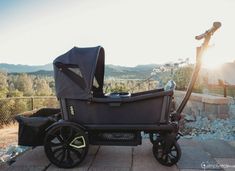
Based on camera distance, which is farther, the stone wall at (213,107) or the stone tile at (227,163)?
the stone wall at (213,107)

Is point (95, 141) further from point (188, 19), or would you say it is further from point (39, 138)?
point (188, 19)

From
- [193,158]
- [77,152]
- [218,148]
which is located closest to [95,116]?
[77,152]

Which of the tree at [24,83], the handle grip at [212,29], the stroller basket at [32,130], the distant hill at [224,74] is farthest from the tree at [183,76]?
the tree at [24,83]

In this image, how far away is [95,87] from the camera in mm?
4141

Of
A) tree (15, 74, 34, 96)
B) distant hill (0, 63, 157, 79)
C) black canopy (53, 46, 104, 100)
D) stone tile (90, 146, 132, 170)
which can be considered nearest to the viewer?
black canopy (53, 46, 104, 100)

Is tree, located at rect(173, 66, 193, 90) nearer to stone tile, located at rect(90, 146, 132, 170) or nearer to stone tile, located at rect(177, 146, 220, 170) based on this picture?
stone tile, located at rect(177, 146, 220, 170)

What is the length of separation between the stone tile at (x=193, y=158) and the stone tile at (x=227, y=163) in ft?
0.28

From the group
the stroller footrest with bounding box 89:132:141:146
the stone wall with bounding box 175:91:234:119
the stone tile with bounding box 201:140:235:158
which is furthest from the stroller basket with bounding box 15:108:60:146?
the stone wall with bounding box 175:91:234:119

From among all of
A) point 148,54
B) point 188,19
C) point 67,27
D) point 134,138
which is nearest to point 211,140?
point 134,138

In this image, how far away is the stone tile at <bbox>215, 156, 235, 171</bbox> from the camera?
143 inches

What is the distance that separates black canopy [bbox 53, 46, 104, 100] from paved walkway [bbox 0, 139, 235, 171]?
94 centimetres

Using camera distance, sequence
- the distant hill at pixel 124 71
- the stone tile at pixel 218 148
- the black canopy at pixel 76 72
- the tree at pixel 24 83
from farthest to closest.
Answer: the tree at pixel 24 83 → the distant hill at pixel 124 71 → the stone tile at pixel 218 148 → the black canopy at pixel 76 72

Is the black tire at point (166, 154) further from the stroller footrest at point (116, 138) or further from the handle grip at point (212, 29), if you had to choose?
the handle grip at point (212, 29)

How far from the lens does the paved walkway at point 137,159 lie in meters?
3.67
